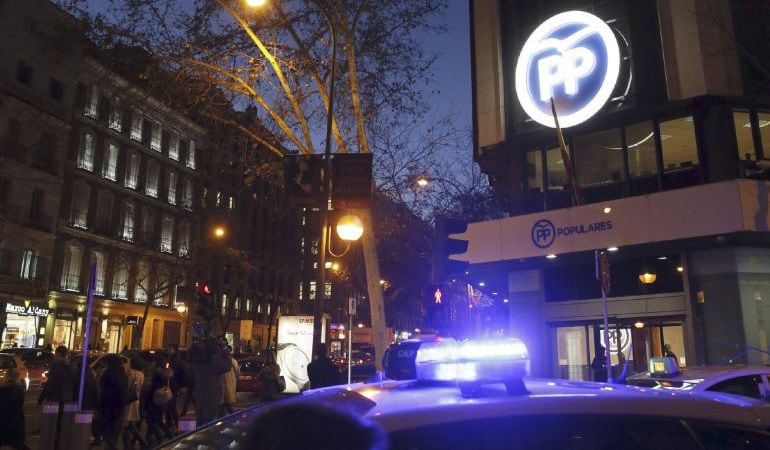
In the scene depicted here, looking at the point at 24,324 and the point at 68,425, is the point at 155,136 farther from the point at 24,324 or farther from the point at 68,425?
the point at 68,425

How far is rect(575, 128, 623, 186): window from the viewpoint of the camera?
18.5m

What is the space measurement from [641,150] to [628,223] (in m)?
2.93

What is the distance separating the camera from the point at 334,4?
15648 millimetres

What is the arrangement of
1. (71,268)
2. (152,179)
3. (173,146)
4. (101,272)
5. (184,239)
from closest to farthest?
Result: (71,268)
(101,272)
(152,179)
(173,146)
(184,239)

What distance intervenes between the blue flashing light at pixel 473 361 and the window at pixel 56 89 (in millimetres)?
41842

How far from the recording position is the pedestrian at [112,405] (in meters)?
10.0

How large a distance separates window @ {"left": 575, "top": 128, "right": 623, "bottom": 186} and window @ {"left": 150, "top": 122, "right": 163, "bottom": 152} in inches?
1561

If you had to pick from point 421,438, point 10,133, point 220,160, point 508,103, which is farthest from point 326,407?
point 10,133

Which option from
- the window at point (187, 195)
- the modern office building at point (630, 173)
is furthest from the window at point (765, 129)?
the window at point (187, 195)

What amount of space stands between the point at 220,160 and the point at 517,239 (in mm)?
9623

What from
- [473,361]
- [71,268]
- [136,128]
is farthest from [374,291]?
[136,128]

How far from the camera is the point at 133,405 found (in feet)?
37.6

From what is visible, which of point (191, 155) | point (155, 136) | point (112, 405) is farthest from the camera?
point (191, 155)

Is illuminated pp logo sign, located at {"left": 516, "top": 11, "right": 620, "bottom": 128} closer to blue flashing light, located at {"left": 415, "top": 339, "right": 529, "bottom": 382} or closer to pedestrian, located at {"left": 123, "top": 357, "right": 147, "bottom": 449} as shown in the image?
pedestrian, located at {"left": 123, "top": 357, "right": 147, "bottom": 449}
